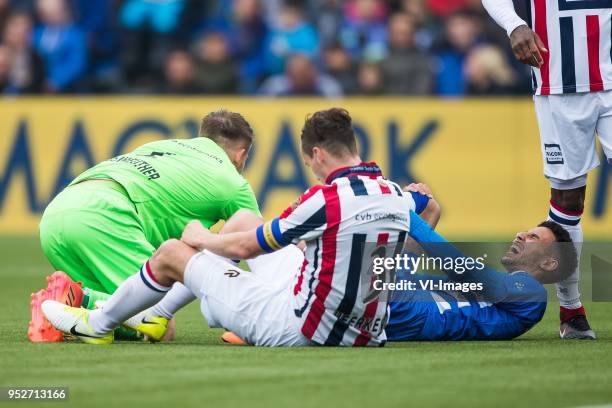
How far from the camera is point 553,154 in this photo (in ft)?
25.8

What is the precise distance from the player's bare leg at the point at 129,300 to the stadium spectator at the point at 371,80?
31.1 feet

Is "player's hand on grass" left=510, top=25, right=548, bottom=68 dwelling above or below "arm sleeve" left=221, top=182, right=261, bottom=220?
above

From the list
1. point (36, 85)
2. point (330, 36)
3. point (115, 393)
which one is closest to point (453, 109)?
point (330, 36)

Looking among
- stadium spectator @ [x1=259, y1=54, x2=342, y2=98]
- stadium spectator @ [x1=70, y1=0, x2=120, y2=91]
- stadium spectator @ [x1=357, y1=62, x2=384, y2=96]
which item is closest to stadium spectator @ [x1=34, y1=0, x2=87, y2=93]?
stadium spectator @ [x1=70, y1=0, x2=120, y2=91]

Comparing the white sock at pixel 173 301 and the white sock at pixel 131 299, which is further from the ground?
the white sock at pixel 131 299

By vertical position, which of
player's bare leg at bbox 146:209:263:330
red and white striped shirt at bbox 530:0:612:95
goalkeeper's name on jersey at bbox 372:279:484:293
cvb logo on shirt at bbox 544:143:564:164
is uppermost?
red and white striped shirt at bbox 530:0:612:95

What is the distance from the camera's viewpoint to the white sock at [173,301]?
7.29 meters

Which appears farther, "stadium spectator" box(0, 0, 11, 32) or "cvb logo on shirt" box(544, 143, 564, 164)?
"stadium spectator" box(0, 0, 11, 32)

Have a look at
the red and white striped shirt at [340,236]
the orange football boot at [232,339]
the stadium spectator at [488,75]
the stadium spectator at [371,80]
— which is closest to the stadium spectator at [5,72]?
the stadium spectator at [371,80]

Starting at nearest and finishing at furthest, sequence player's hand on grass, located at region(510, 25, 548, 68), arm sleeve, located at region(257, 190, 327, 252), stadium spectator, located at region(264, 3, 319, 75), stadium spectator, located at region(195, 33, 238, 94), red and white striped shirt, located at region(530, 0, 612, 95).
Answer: arm sleeve, located at region(257, 190, 327, 252) → player's hand on grass, located at region(510, 25, 548, 68) → red and white striped shirt, located at region(530, 0, 612, 95) → stadium spectator, located at region(195, 33, 238, 94) → stadium spectator, located at region(264, 3, 319, 75)

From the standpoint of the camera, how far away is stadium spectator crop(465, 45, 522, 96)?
53.2 feet

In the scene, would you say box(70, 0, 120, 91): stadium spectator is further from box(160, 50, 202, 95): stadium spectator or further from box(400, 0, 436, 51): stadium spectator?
box(400, 0, 436, 51): stadium spectator

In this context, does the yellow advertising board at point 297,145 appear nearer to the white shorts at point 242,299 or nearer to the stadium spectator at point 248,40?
the stadium spectator at point 248,40

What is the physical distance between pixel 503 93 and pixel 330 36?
298 centimetres
